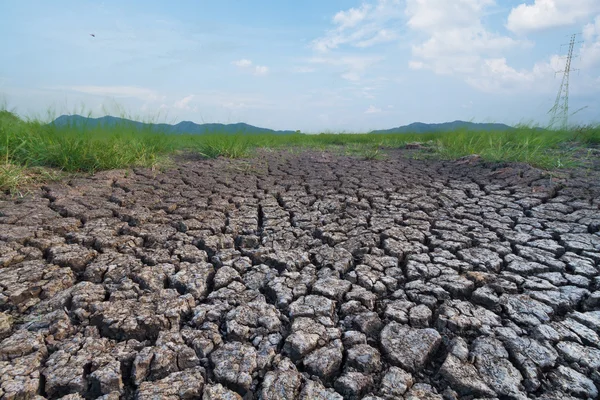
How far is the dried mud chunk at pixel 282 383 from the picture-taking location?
4.39ft

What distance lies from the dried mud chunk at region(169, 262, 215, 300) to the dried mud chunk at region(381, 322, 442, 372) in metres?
0.91

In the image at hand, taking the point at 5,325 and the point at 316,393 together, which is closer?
the point at 316,393

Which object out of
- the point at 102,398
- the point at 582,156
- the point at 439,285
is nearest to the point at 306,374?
the point at 102,398

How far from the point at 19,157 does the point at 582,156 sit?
6474mm

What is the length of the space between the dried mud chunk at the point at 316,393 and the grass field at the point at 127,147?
302cm

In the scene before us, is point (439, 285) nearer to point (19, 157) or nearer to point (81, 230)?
point (81, 230)

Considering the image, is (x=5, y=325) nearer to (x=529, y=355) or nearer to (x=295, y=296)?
(x=295, y=296)

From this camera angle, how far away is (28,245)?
231 centimetres

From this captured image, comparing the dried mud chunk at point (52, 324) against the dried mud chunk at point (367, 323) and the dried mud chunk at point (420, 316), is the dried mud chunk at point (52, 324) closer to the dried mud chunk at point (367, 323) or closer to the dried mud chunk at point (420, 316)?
the dried mud chunk at point (367, 323)

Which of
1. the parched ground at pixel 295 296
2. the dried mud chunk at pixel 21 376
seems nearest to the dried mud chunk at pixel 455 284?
the parched ground at pixel 295 296

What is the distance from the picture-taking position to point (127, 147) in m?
4.34

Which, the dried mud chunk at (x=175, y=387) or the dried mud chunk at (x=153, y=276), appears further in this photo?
the dried mud chunk at (x=153, y=276)

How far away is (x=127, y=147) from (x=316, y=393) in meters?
3.80

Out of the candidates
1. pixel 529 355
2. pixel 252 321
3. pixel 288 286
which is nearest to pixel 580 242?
pixel 529 355
